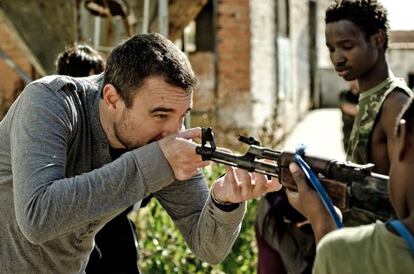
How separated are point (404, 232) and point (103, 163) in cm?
123

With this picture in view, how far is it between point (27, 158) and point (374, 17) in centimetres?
189

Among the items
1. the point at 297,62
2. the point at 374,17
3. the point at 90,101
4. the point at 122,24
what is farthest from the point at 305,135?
the point at 90,101

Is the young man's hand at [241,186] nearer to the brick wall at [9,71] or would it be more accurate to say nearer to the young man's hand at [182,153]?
the young man's hand at [182,153]

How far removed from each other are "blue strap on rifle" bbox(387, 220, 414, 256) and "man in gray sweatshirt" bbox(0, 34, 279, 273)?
844 millimetres

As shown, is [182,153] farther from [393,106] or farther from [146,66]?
[393,106]

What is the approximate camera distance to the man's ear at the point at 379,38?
3.41 m

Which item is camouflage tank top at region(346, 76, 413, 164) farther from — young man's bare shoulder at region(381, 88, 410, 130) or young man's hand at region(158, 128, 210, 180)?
young man's hand at region(158, 128, 210, 180)

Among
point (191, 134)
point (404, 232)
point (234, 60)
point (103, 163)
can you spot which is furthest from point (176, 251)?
point (234, 60)

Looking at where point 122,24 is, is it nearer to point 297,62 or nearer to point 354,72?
point 354,72

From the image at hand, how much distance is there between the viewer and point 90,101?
97.8 inches

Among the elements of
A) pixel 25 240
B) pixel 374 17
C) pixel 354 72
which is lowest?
pixel 25 240

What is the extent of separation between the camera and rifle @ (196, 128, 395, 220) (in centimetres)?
177

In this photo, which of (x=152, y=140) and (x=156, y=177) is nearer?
(x=156, y=177)

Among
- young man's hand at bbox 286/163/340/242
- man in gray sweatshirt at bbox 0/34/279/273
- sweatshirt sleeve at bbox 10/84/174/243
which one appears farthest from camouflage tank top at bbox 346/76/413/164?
young man's hand at bbox 286/163/340/242
